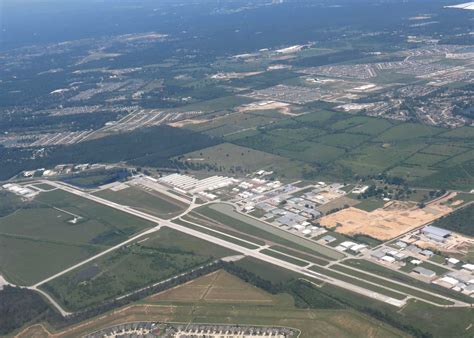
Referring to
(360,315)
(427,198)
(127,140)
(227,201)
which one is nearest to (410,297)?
(360,315)

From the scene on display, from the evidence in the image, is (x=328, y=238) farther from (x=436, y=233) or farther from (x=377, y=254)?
(x=436, y=233)

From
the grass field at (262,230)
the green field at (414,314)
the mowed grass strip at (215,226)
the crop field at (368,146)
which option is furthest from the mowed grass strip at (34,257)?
the crop field at (368,146)

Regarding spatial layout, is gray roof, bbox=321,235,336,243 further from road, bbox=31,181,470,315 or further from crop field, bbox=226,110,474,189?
crop field, bbox=226,110,474,189

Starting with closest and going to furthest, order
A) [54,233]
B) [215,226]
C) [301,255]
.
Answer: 1. [301,255]
2. [215,226]
3. [54,233]

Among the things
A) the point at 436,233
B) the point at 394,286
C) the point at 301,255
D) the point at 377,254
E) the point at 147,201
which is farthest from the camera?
the point at 147,201

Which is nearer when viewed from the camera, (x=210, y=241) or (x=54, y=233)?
(x=210, y=241)

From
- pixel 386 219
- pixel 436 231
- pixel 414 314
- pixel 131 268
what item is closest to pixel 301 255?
pixel 386 219

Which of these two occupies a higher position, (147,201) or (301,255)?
(301,255)

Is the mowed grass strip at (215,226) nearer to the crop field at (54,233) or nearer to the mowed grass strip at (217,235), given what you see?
the mowed grass strip at (217,235)
